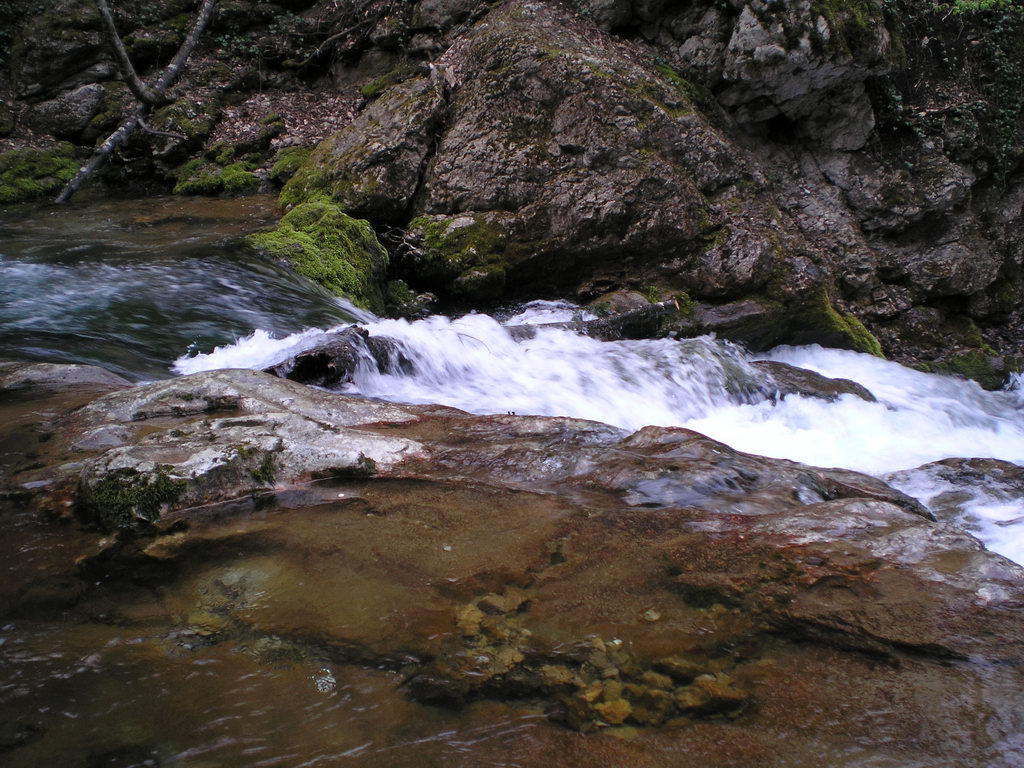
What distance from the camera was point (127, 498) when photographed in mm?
2639

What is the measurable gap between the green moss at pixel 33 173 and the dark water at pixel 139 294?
94.0 inches

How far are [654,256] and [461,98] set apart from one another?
3776 millimetres

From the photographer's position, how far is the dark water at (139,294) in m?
5.66

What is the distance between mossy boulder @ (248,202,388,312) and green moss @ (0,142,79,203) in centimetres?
574

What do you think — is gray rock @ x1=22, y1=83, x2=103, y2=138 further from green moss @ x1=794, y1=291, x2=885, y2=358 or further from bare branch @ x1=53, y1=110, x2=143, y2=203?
green moss @ x1=794, y1=291, x2=885, y2=358

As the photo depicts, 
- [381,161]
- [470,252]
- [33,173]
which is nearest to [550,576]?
[470,252]

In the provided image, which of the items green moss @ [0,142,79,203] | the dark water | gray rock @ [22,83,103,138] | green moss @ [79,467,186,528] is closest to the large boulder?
green moss @ [79,467,186,528]

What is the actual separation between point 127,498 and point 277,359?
328cm

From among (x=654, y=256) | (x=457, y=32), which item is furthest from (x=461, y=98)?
(x=654, y=256)

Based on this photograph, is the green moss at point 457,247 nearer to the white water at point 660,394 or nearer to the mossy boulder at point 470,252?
the mossy boulder at point 470,252

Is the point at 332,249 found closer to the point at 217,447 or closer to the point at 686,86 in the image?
the point at 217,447

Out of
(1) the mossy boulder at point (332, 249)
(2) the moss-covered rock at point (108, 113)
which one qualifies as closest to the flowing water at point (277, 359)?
(1) the mossy boulder at point (332, 249)

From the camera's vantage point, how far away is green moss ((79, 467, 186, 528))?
2.60m

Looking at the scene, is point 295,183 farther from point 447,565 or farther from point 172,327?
point 447,565
